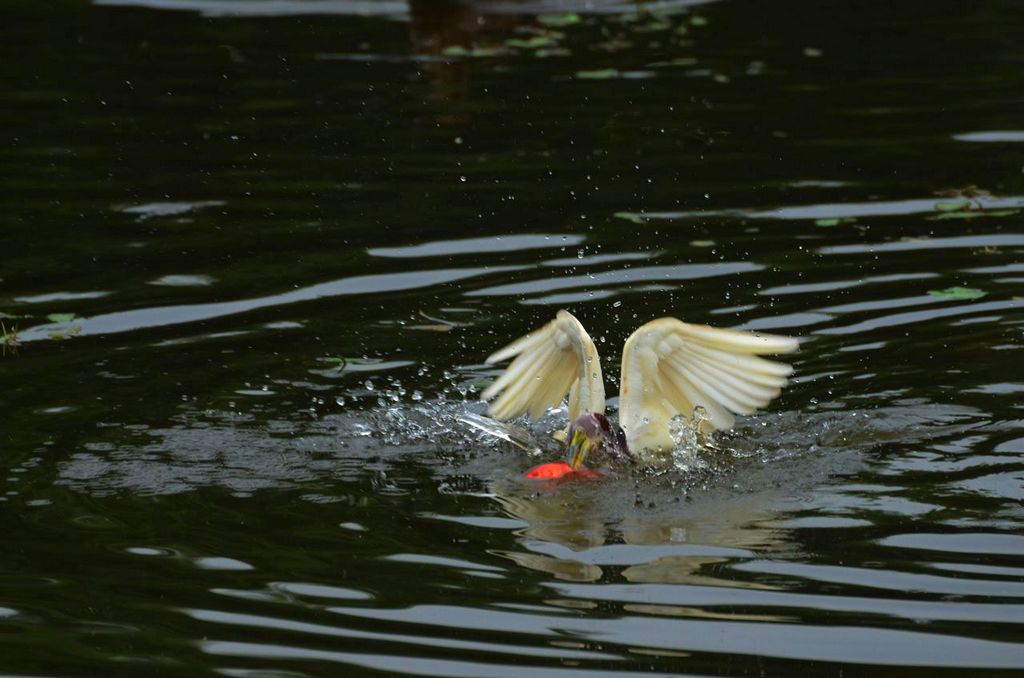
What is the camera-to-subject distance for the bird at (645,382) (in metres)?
7.42

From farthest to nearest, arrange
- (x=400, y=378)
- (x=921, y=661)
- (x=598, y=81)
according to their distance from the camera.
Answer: (x=598, y=81) < (x=400, y=378) < (x=921, y=661)

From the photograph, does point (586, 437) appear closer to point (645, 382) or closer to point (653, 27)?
point (645, 382)

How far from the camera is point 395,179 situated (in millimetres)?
12367

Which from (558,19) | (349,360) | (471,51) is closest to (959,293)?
(349,360)

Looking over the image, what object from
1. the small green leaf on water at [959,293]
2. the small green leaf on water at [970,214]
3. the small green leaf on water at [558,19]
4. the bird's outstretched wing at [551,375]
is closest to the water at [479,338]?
the small green leaf on water at [970,214]

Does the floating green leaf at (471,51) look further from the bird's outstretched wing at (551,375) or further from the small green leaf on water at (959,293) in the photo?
the bird's outstretched wing at (551,375)

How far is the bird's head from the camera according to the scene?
7410 mm

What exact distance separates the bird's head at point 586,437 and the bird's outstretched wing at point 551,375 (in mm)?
249

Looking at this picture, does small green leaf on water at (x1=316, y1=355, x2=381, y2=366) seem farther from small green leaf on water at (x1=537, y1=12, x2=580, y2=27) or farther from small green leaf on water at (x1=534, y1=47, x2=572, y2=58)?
small green leaf on water at (x1=537, y1=12, x2=580, y2=27)

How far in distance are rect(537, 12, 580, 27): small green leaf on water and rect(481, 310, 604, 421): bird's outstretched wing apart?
1091cm

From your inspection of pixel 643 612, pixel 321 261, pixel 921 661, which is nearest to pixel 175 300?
pixel 321 261

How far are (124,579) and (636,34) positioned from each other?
40.8 ft

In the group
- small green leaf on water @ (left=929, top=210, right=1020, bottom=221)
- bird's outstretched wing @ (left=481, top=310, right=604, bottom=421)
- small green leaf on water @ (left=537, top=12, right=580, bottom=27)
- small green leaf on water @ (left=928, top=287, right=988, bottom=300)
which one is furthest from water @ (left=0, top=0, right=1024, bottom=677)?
Answer: small green leaf on water @ (left=537, top=12, right=580, bottom=27)

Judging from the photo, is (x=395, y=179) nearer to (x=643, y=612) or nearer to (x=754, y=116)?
(x=754, y=116)
